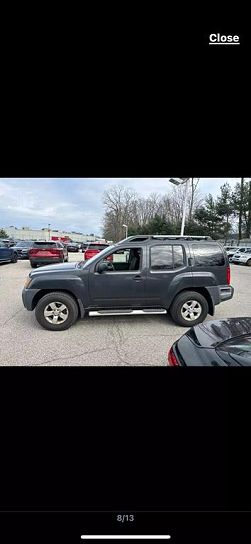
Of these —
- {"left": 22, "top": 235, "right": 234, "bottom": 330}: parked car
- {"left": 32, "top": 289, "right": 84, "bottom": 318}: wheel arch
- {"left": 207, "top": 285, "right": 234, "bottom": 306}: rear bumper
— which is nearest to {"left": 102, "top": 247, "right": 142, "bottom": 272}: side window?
{"left": 22, "top": 235, "right": 234, "bottom": 330}: parked car

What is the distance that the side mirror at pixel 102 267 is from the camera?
390 centimetres

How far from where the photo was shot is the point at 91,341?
3387 millimetres

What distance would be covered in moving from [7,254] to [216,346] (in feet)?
41.4

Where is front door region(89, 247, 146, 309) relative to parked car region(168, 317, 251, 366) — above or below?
above

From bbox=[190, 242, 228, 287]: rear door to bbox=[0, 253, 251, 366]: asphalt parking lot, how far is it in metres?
0.87

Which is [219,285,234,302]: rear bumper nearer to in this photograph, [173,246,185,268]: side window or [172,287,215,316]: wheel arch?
[172,287,215,316]: wheel arch

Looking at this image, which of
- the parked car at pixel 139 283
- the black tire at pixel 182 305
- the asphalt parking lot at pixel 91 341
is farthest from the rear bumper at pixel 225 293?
the asphalt parking lot at pixel 91 341

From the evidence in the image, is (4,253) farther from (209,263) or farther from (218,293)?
(218,293)

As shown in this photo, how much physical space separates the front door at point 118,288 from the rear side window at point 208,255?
1.04 m

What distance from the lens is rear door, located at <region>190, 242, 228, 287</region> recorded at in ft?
13.5
